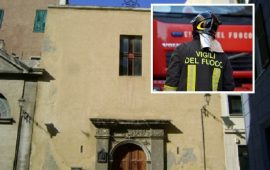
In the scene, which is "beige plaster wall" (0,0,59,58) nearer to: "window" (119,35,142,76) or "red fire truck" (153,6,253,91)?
"window" (119,35,142,76)

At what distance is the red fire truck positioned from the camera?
15.1 feet

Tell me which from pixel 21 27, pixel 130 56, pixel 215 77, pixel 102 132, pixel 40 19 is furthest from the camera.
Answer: pixel 40 19

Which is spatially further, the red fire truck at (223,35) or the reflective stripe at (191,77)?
the reflective stripe at (191,77)

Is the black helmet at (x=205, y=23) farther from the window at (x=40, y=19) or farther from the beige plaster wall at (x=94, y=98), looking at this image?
the window at (x=40, y=19)

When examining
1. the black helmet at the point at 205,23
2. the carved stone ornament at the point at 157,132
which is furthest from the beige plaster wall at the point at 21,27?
the black helmet at the point at 205,23

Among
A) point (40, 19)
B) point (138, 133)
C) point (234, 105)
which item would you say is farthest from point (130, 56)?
point (40, 19)

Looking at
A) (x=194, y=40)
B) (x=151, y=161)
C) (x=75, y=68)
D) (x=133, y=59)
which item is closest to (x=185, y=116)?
(x=151, y=161)

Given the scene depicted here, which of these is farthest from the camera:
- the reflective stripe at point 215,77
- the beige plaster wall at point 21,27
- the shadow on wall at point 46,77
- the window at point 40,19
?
the window at point 40,19

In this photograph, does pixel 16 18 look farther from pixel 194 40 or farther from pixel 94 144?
pixel 194 40

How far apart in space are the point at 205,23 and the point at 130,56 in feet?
40.3

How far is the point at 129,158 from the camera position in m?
15.2

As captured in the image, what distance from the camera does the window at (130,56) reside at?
54.6ft

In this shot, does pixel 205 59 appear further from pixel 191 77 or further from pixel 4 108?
pixel 4 108

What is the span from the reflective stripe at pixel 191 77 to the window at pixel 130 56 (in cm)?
1167
